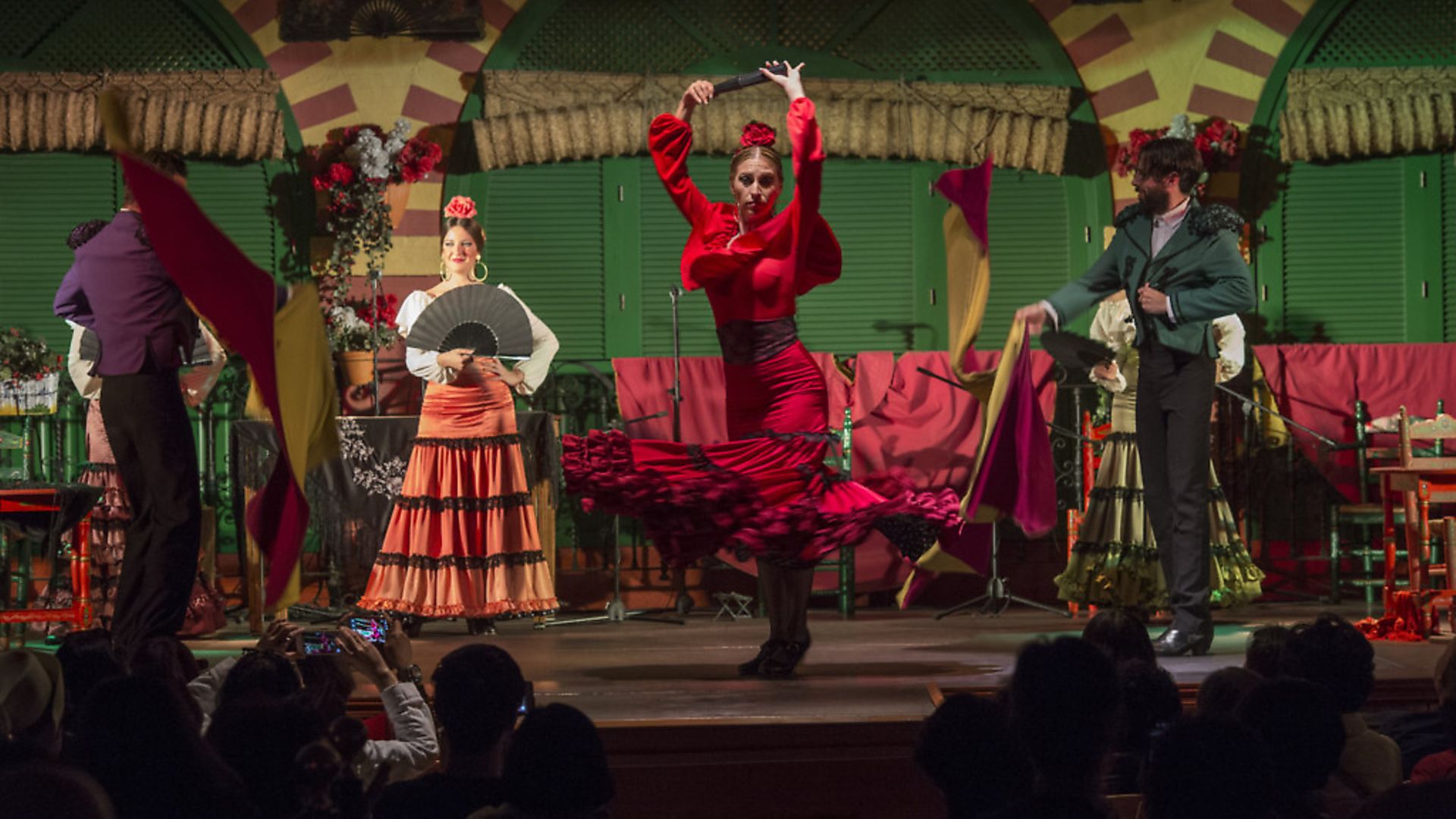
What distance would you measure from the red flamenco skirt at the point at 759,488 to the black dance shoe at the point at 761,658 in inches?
11.8

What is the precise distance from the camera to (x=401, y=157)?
27.2ft

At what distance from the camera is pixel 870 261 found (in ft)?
28.3

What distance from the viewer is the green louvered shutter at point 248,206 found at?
8555 mm

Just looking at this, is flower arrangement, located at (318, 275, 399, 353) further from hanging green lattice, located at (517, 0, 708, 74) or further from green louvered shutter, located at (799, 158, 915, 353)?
green louvered shutter, located at (799, 158, 915, 353)

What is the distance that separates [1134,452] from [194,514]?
13.0 ft

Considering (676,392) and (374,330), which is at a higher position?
(374,330)

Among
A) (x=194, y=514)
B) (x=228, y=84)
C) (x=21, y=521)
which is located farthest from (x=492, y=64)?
(x=194, y=514)

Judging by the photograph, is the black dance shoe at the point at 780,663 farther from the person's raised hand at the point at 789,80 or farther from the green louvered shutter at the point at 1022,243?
the green louvered shutter at the point at 1022,243

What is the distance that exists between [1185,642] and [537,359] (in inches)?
114

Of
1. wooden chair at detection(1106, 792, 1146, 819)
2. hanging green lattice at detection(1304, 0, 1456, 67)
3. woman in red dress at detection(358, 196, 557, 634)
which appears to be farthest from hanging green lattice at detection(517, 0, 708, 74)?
wooden chair at detection(1106, 792, 1146, 819)

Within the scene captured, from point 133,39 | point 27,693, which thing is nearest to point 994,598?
point 133,39

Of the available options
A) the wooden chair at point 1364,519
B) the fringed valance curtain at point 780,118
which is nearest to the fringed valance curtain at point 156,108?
the fringed valance curtain at point 780,118

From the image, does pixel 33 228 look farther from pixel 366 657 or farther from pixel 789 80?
pixel 366 657

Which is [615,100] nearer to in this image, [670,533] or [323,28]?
[323,28]
